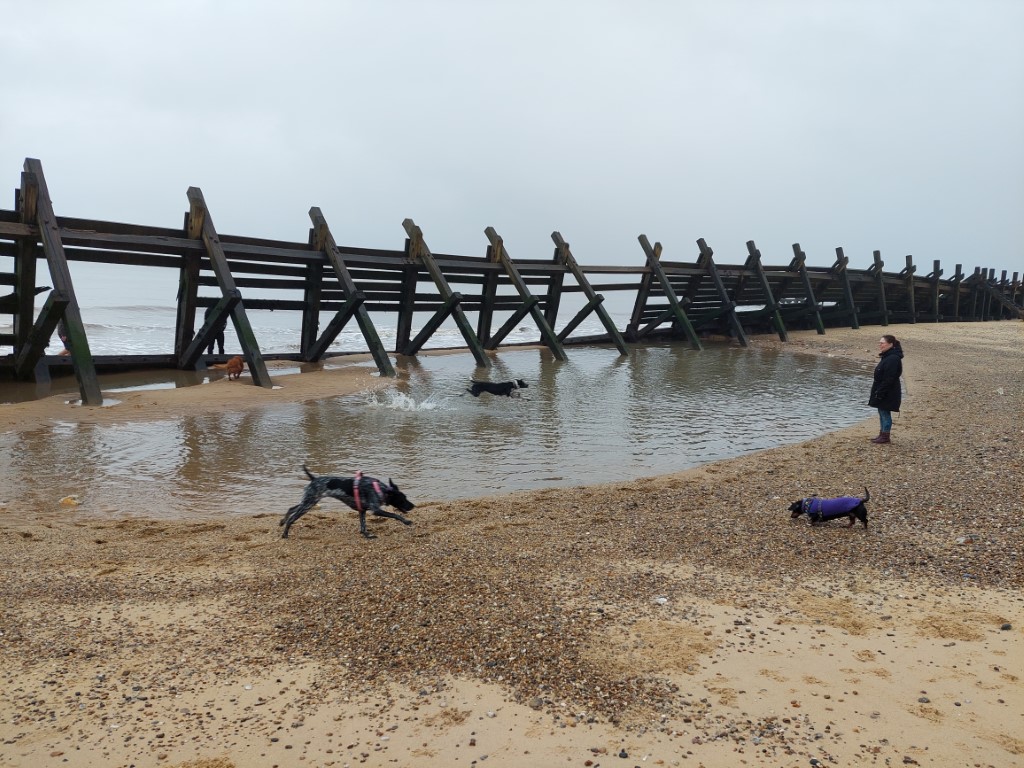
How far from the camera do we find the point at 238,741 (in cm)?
272

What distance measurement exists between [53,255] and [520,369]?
30.2 feet

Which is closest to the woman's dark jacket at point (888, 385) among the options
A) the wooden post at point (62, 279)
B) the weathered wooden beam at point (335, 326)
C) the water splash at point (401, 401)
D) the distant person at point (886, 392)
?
the distant person at point (886, 392)

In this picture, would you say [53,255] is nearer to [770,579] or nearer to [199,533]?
[199,533]

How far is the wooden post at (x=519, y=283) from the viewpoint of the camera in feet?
58.6

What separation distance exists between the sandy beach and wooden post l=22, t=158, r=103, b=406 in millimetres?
4566

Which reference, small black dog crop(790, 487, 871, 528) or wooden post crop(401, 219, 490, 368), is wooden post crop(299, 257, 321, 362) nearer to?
wooden post crop(401, 219, 490, 368)

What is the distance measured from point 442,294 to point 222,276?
5.20 metres

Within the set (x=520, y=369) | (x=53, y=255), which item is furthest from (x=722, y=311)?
Result: (x=53, y=255)

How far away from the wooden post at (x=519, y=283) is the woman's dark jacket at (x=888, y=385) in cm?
987

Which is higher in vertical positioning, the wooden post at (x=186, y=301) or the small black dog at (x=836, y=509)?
the wooden post at (x=186, y=301)

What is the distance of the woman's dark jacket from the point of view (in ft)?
28.2

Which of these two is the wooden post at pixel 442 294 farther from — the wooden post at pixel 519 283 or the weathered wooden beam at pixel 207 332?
the weathered wooden beam at pixel 207 332

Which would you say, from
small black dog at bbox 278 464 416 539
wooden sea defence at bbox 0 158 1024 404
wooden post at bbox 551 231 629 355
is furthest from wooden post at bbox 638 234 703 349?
small black dog at bbox 278 464 416 539

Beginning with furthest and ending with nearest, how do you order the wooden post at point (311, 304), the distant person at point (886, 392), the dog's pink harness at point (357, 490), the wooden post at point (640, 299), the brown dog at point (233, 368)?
the wooden post at point (640, 299) < the wooden post at point (311, 304) < the brown dog at point (233, 368) < the distant person at point (886, 392) < the dog's pink harness at point (357, 490)
